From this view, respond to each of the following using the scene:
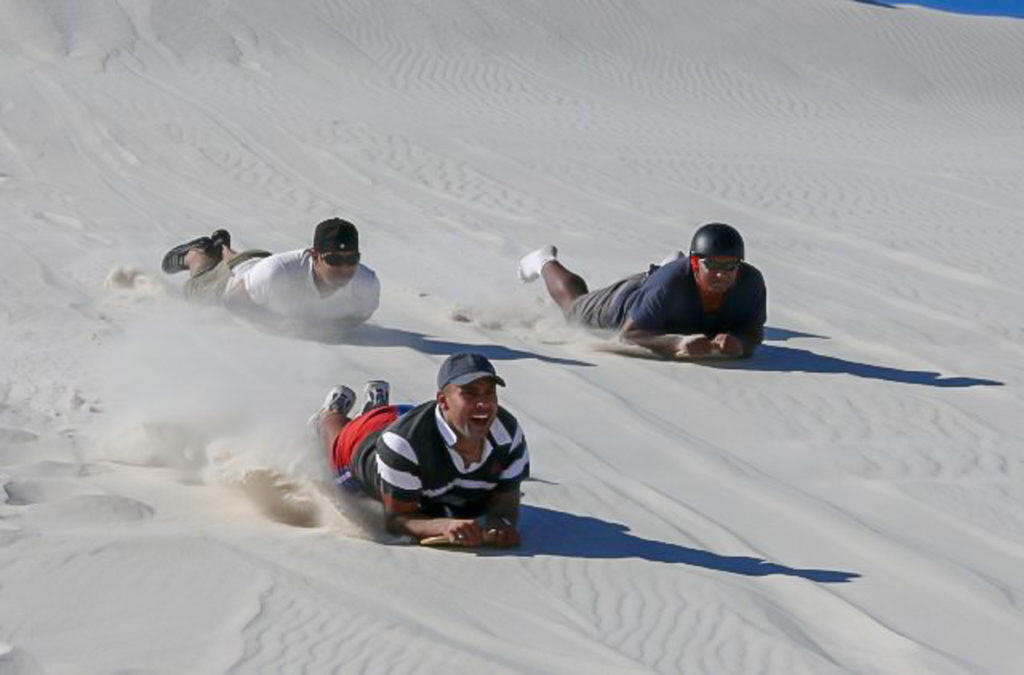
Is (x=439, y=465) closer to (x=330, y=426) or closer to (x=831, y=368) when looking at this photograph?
(x=330, y=426)

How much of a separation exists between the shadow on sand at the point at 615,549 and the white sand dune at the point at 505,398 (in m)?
0.02

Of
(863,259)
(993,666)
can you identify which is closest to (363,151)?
(863,259)

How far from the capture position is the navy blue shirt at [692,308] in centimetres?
1045

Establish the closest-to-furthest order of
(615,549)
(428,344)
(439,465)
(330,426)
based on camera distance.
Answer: (439,465), (615,549), (330,426), (428,344)

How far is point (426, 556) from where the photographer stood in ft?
21.2

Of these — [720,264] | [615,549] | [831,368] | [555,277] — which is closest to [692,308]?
[720,264]

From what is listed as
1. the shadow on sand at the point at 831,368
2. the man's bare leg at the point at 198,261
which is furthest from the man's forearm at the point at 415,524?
the man's bare leg at the point at 198,261

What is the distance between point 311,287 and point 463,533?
13.6 feet

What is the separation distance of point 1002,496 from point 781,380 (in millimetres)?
2392

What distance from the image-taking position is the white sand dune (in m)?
5.75

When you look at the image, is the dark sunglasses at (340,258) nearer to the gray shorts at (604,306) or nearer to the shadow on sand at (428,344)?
the shadow on sand at (428,344)

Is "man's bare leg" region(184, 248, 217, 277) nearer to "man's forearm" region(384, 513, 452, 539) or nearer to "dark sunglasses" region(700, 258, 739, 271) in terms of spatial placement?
"dark sunglasses" region(700, 258, 739, 271)

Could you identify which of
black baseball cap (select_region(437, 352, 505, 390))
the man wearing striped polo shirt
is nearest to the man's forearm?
the man wearing striped polo shirt

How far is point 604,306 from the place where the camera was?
1106 centimetres
